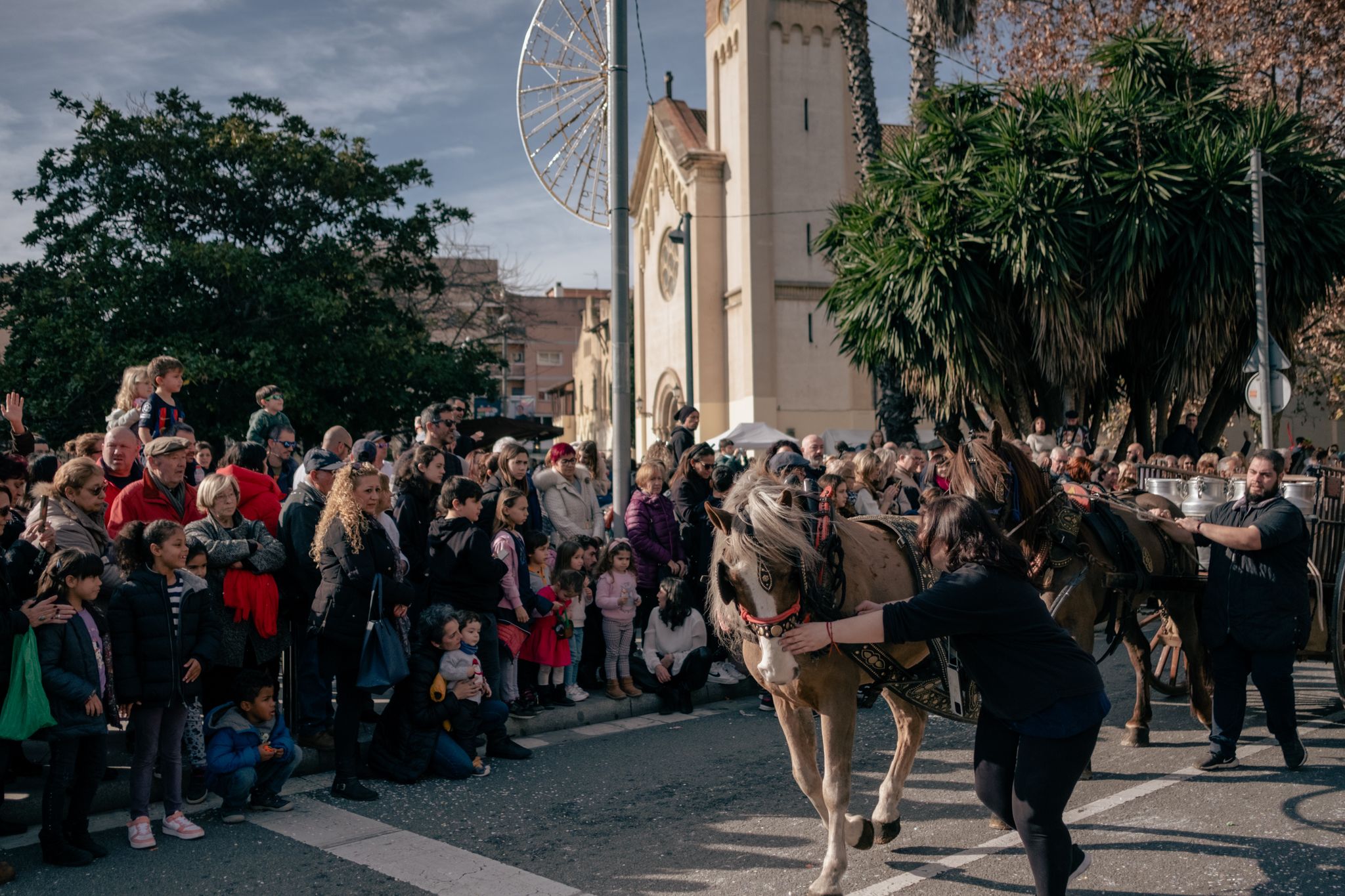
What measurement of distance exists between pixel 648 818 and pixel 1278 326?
17.7m

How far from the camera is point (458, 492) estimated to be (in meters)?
7.94

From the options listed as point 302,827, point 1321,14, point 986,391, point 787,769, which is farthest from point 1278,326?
point 302,827

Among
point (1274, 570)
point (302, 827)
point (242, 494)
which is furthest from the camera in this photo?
point (242, 494)

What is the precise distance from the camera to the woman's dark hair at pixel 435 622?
734cm

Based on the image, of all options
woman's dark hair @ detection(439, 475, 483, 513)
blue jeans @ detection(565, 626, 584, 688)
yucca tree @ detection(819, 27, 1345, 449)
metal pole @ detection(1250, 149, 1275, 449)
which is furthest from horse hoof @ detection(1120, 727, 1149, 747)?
yucca tree @ detection(819, 27, 1345, 449)

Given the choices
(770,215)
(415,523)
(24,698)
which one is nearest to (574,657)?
(415,523)

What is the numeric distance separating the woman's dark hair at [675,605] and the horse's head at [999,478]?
332 centimetres

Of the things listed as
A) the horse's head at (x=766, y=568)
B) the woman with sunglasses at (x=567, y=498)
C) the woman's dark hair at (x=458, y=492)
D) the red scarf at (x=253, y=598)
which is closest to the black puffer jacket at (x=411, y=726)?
the red scarf at (x=253, y=598)

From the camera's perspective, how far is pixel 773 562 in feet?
15.0

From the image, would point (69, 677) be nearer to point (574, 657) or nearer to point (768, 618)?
point (768, 618)

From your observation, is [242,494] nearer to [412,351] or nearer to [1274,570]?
[1274,570]

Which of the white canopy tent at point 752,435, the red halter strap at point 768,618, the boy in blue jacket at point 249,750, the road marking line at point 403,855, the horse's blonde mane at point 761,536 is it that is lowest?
the road marking line at point 403,855

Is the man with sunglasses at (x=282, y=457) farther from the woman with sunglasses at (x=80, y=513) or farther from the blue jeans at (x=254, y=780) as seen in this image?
the blue jeans at (x=254, y=780)

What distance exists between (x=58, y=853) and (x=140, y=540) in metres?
1.61
